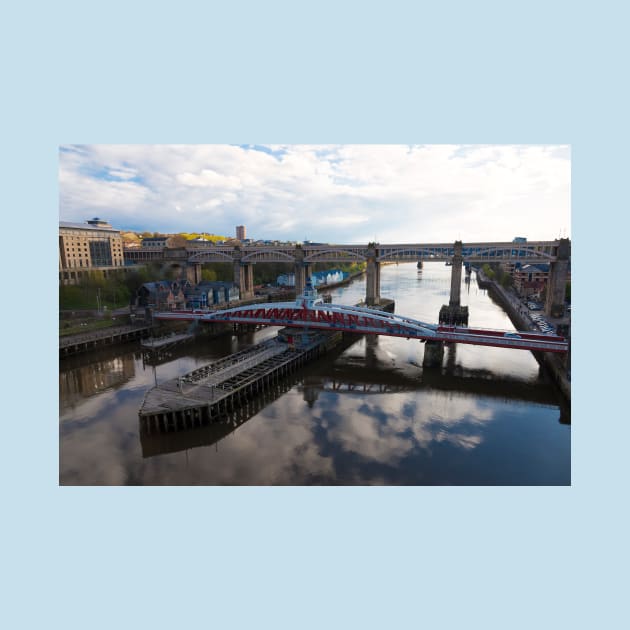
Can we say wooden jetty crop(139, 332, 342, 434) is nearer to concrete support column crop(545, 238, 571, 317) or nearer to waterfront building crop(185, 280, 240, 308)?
waterfront building crop(185, 280, 240, 308)

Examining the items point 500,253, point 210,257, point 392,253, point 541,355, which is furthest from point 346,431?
point 210,257

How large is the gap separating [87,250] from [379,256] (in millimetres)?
25084

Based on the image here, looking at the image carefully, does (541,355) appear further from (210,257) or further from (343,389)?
(210,257)

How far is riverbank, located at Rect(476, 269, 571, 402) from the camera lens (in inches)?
577

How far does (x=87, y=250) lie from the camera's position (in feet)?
95.8

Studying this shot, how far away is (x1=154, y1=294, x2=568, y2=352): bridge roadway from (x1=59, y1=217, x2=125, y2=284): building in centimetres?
1391

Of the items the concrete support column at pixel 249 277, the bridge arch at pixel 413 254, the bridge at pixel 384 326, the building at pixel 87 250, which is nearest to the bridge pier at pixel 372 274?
the bridge arch at pixel 413 254

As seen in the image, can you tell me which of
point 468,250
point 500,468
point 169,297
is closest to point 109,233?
point 169,297

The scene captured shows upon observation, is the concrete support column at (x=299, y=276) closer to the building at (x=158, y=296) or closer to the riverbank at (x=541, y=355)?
the building at (x=158, y=296)

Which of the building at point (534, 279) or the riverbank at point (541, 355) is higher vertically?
the building at point (534, 279)

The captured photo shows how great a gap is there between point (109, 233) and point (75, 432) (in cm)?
2572

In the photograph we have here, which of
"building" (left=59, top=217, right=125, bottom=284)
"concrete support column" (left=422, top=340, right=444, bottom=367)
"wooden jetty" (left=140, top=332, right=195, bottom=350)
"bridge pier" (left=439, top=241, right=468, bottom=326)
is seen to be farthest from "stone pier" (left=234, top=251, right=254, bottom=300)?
"concrete support column" (left=422, top=340, right=444, bottom=367)

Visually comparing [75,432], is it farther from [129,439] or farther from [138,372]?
[138,372]

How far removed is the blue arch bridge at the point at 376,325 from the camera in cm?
1558
